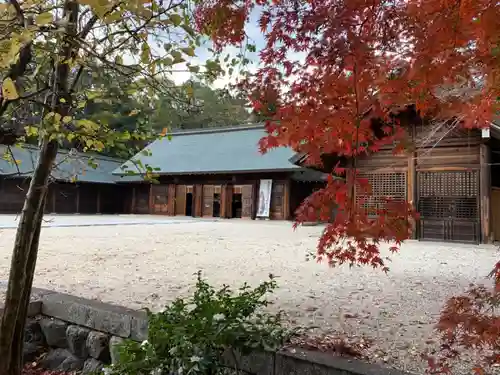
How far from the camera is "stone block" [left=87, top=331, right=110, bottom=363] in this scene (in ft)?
7.89

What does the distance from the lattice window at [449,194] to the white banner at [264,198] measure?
733cm

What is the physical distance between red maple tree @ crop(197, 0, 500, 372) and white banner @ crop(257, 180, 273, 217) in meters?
12.8

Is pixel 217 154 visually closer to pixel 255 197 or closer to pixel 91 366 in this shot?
pixel 255 197

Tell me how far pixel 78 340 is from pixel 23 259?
30.7 inches

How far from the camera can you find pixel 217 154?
58.5 ft

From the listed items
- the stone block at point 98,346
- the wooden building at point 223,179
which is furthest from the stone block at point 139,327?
the wooden building at point 223,179

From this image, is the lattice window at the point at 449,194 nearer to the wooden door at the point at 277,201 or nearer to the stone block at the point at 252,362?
the wooden door at the point at 277,201

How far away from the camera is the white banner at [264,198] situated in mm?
15336

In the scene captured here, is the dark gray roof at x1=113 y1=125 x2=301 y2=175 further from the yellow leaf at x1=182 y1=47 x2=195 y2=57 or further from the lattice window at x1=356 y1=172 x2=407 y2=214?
the yellow leaf at x1=182 y1=47 x2=195 y2=57

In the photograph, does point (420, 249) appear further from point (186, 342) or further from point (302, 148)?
point (186, 342)

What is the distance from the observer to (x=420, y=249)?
715cm

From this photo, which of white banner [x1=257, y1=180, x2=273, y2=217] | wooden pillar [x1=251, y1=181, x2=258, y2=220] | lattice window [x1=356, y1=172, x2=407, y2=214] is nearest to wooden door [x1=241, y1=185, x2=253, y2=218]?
wooden pillar [x1=251, y1=181, x2=258, y2=220]

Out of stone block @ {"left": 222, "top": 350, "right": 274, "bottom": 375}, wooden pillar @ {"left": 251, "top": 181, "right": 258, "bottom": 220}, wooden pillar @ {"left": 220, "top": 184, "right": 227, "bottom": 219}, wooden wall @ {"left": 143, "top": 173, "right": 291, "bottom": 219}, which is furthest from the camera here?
wooden pillar @ {"left": 220, "top": 184, "right": 227, "bottom": 219}

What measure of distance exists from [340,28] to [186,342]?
149 cm
